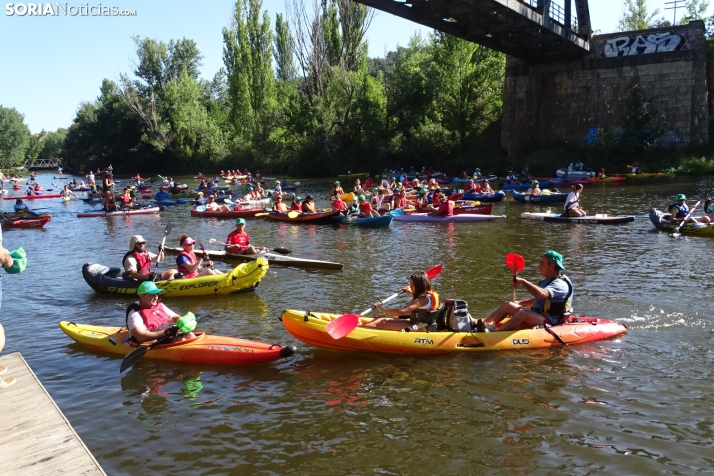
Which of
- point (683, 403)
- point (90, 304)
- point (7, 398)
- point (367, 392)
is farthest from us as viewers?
point (90, 304)

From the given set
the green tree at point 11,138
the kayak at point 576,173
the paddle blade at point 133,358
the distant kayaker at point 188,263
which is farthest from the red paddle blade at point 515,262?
the green tree at point 11,138

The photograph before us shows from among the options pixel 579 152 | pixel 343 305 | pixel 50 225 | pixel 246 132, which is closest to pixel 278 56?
pixel 246 132

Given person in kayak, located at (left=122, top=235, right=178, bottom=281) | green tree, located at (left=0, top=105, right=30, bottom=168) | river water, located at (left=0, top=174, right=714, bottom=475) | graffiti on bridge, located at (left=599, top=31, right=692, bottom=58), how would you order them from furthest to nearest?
Result: green tree, located at (left=0, top=105, right=30, bottom=168)
graffiti on bridge, located at (left=599, top=31, right=692, bottom=58)
person in kayak, located at (left=122, top=235, right=178, bottom=281)
river water, located at (left=0, top=174, right=714, bottom=475)

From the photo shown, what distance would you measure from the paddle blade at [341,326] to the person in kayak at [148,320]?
1863 millimetres

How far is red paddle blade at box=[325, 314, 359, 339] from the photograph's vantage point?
7.94 m

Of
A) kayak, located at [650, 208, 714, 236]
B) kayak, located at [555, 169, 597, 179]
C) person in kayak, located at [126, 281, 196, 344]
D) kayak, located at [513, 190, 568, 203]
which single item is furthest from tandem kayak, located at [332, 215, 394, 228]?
kayak, located at [555, 169, 597, 179]

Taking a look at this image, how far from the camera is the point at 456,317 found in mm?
8289

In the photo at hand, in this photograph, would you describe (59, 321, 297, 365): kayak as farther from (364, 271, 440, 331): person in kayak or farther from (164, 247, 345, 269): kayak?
(164, 247, 345, 269): kayak

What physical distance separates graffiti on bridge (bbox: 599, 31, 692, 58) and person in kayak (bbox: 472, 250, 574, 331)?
29.9 meters

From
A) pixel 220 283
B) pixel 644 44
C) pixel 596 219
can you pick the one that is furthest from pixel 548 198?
pixel 220 283

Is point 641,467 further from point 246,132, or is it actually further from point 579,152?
point 246,132

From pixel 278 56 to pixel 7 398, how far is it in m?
57.8

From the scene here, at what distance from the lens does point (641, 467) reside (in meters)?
5.45

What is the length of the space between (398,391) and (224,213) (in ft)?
60.6
